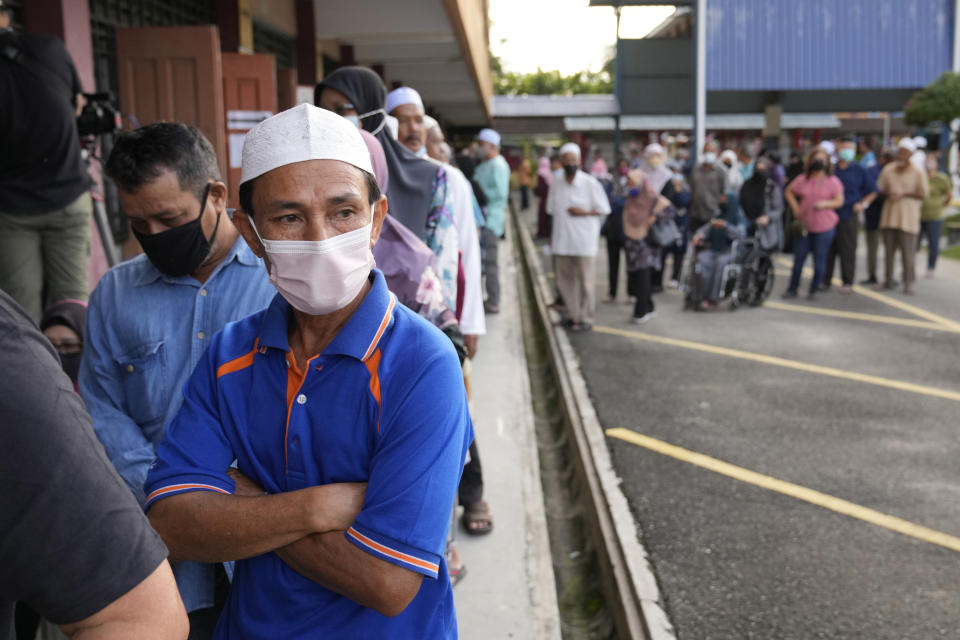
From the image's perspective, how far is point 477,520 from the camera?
427 cm

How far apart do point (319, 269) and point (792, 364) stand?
23.1 feet

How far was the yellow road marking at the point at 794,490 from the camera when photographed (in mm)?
4390

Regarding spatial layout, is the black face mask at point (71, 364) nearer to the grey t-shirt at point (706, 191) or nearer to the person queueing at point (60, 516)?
the person queueing at point (60, 516)

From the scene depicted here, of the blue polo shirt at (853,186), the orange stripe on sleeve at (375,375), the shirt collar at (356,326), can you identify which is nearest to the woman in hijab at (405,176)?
the shirt collar at (356,326)

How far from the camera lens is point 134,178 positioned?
84.3 inches

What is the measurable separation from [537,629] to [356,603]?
1992 millimetres

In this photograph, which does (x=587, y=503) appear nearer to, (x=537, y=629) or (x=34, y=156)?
(x=537, y=629)

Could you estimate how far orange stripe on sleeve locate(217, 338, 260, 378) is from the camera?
5.74 ft

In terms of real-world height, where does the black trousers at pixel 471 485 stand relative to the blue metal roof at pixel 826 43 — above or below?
below

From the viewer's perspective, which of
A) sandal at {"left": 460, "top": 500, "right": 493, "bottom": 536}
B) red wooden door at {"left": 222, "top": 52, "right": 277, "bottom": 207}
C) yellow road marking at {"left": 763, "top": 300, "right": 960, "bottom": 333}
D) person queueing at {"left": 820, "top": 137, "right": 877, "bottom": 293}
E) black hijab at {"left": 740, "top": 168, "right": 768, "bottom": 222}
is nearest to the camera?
sandal at {"left": 460, "top": 500, "right": 493, "bottom": 536}

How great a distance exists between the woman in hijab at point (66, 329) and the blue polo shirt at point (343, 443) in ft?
6.18

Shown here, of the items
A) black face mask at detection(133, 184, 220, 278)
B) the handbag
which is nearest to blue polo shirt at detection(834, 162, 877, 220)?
the handbag

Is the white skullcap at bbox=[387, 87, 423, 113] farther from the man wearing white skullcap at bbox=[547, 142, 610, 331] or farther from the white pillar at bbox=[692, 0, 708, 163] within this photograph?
the white pillar at bbox=[692, 0, 708, 163]

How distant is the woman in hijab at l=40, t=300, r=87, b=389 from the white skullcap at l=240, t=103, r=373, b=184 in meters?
2.01
